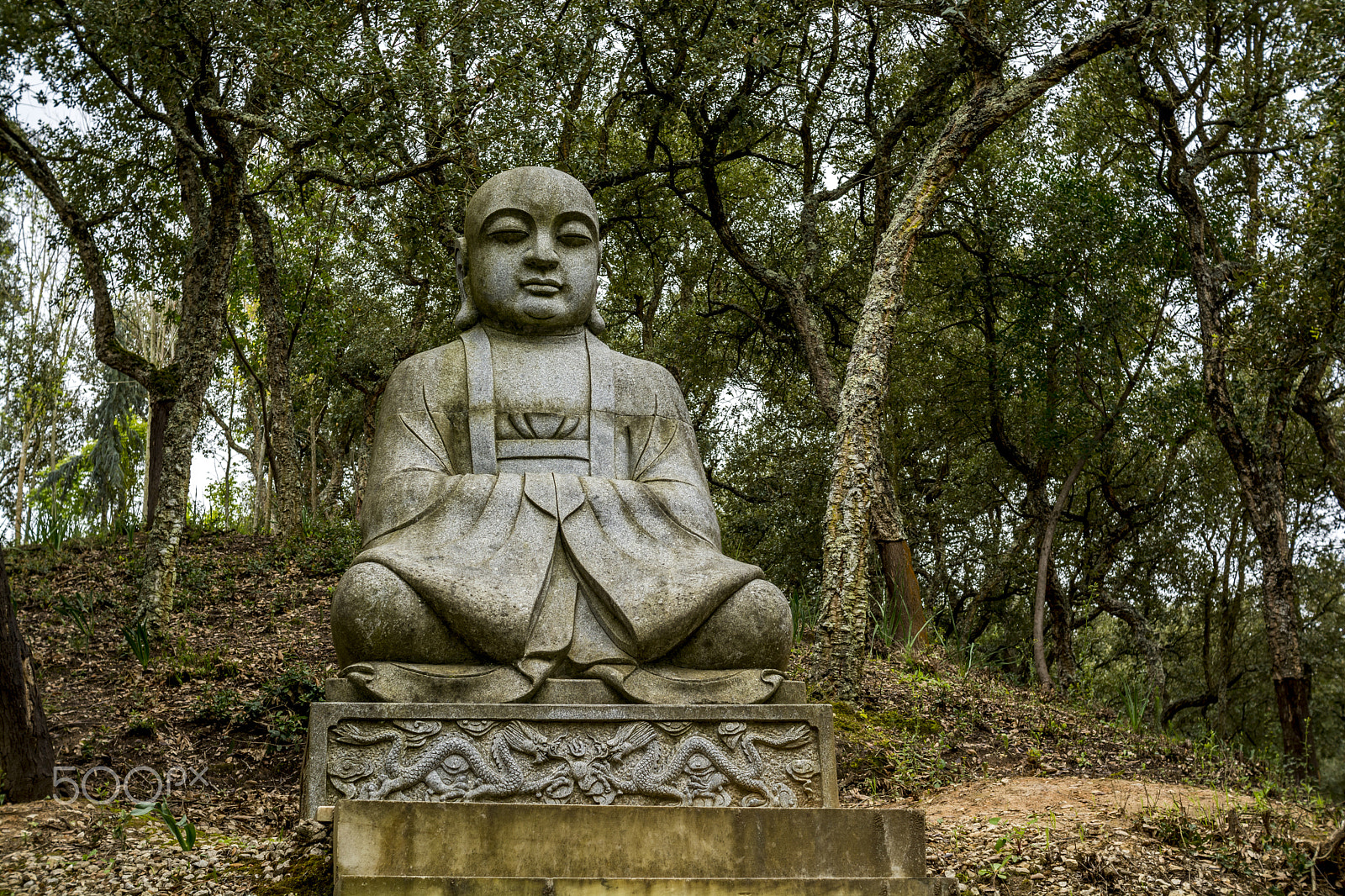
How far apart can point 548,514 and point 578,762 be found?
108 centimetres

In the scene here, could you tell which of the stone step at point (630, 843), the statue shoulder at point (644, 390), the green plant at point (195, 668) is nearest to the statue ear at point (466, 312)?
the statue shoulder at point (644, 390)

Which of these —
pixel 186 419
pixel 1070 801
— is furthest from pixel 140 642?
pixel 1070 801

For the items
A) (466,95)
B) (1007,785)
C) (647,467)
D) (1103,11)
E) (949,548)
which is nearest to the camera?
(647,467)

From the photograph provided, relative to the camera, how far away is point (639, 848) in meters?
3.79

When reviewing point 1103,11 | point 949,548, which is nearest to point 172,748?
point 1103,11

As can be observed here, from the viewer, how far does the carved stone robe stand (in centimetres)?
462

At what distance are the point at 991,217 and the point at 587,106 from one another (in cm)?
500

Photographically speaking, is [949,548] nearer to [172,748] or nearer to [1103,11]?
[1103,11]

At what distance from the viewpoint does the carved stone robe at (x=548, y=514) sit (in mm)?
4617

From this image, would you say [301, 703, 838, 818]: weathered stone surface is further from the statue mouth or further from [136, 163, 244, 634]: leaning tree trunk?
[136, 163, 244, 634]: leaning tree trunk

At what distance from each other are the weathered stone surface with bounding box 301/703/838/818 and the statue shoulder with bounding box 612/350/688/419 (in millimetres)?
1620

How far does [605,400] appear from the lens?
5.54 metres

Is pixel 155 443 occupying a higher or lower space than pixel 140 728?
higher

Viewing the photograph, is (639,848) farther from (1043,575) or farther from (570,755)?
(1043,575)
